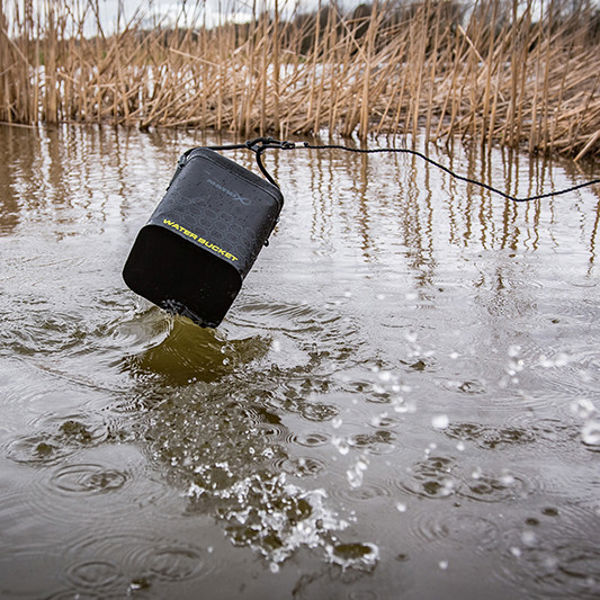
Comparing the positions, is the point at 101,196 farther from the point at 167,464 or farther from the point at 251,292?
the point at 167,464

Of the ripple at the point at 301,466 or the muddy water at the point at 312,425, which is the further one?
the ripple at the point at 301,466

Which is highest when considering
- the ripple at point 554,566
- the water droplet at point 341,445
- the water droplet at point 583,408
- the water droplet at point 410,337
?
the water droplet at point 410,337

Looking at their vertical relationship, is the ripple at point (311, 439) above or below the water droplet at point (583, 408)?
below

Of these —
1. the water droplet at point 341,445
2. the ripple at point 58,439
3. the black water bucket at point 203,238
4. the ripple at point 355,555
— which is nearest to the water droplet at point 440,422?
the water droplet at point 341,445

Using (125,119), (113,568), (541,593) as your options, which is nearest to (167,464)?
(113,568)

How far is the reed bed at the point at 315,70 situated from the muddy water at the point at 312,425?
3481 millimetres

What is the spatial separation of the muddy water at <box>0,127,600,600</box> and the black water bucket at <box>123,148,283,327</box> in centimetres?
21

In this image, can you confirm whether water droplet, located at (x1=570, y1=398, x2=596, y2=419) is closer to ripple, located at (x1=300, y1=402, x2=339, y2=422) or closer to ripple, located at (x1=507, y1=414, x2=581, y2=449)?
ripple, located at (x1=507, y1=414, x2=581, y2=449)

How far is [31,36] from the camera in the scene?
7.17m

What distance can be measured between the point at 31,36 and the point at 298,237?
5096 millimetres

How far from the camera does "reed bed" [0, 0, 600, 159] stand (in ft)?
21.2

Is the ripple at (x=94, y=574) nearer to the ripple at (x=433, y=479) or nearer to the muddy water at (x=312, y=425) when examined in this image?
the muddy water at (x=312, y=425)

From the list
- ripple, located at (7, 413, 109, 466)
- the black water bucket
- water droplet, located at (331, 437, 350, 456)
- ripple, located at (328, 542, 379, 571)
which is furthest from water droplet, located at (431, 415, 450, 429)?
ripple, located at (7, 413, 109, 466)

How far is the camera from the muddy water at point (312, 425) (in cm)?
Result: 128
